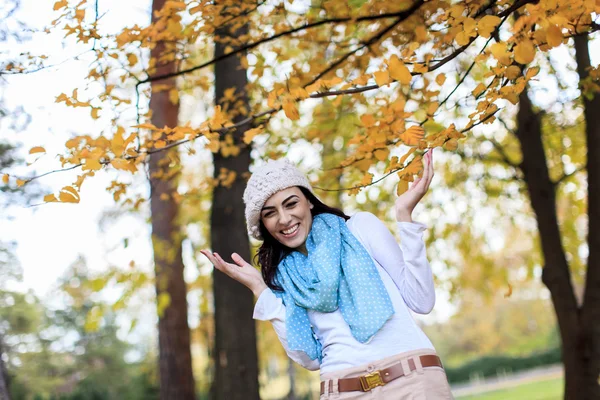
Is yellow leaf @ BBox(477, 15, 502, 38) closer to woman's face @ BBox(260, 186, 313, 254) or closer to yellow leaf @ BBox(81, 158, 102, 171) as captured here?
woman's face @ BBox(260, 186, 313, 254)

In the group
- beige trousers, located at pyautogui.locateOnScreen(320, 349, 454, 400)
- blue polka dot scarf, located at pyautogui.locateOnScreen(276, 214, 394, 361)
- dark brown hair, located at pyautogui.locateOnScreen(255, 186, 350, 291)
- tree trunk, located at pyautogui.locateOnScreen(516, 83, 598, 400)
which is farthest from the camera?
tree trunk, located at pyautogui.locateOnScreen(516, 83, 598, 400)

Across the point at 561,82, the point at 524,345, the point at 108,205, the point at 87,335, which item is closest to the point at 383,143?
the point at 561,82

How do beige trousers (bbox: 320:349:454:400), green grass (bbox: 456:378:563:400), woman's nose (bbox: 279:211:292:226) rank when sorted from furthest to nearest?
green grass (bbox: 456:378:563:400) < woman's nose (bbox: 279:211:292:226) < beige trousers (bbox: 320:349:454:400)

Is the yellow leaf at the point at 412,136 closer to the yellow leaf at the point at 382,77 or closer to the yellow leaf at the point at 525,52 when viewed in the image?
the yellow leaf at the point at 382,77

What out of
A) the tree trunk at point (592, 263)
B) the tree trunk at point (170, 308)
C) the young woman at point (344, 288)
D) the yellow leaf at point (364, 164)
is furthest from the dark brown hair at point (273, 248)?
the tree trunk at point (170, 308)

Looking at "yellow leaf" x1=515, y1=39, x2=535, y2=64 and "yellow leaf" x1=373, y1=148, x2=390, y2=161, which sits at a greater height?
"yellow leaf" x1=515, y1=39, x2=535, y2=64

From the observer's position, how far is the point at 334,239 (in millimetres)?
2355

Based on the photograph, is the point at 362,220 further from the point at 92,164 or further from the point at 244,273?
the point at 92,164

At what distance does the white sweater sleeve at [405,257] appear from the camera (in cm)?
214

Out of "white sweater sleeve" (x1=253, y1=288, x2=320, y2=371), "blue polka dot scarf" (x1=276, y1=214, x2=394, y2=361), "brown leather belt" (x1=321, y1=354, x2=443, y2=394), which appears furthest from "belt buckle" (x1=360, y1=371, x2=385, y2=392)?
"white sweater sleeve" (x1=253, y1=288, x2=320, y2=371)

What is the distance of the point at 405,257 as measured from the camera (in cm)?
217

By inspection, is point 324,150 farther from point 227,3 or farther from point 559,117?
point 227,3

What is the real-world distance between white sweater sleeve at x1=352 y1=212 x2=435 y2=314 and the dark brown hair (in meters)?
0.19

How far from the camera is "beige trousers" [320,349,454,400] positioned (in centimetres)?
207
